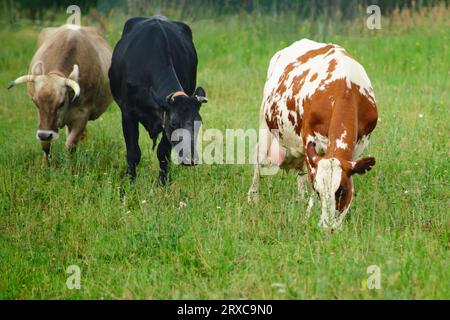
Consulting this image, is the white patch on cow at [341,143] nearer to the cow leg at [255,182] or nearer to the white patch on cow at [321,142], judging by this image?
the white patch on cow at [321,142]

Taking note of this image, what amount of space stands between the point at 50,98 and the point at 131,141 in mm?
1103

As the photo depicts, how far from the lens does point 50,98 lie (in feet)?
29.7

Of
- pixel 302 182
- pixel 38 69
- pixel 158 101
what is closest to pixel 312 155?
pixel 302 182

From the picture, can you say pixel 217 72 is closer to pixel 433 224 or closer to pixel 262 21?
pixel 262 21

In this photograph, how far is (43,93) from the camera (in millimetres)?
9039

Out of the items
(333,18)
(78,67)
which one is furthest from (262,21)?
(78,67)

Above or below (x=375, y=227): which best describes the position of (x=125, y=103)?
above

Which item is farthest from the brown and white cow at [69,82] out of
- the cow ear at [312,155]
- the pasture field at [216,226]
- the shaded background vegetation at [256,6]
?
the shaded background vegetation at [256,6]

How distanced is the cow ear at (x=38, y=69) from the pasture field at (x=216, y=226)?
947 millimetres

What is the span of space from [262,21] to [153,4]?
271 cm

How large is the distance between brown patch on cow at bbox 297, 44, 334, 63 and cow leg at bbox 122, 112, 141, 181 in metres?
2.09

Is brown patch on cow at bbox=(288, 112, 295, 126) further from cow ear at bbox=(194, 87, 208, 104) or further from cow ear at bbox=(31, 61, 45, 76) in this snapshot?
cow ear at bbox=(31, 61, 45, 76)

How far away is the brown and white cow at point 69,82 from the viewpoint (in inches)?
356

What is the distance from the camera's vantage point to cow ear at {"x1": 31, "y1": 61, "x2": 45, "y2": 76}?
948 centimetres
